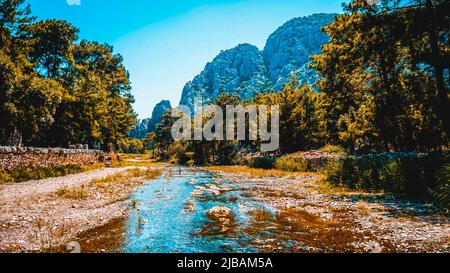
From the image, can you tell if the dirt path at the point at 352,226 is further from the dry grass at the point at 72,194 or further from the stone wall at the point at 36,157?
the stone wall at the point at 36,157

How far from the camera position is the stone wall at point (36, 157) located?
22.0 m

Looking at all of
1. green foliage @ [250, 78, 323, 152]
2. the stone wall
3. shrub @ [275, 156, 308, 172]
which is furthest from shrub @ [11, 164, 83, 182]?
green foliage @ [250, 78, 323, 152]

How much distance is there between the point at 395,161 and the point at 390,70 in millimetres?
9785

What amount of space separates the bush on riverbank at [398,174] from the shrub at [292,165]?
44.6ft

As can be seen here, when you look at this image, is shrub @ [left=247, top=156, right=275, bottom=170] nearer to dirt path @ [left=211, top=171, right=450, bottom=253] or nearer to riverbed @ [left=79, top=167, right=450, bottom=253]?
dirt path @ [left=211, top=171, right=450, bottom=253]

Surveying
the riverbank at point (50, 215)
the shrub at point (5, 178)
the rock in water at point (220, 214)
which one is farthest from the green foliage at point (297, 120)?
the shrub at point (5, 178)

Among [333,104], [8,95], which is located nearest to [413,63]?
[333,104]

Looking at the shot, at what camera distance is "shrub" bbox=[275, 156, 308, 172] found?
122 feet

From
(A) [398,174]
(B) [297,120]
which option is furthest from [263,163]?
(A) [398,174]

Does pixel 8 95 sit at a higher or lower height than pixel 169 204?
higher

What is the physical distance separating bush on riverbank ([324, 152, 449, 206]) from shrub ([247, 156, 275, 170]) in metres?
21.6
